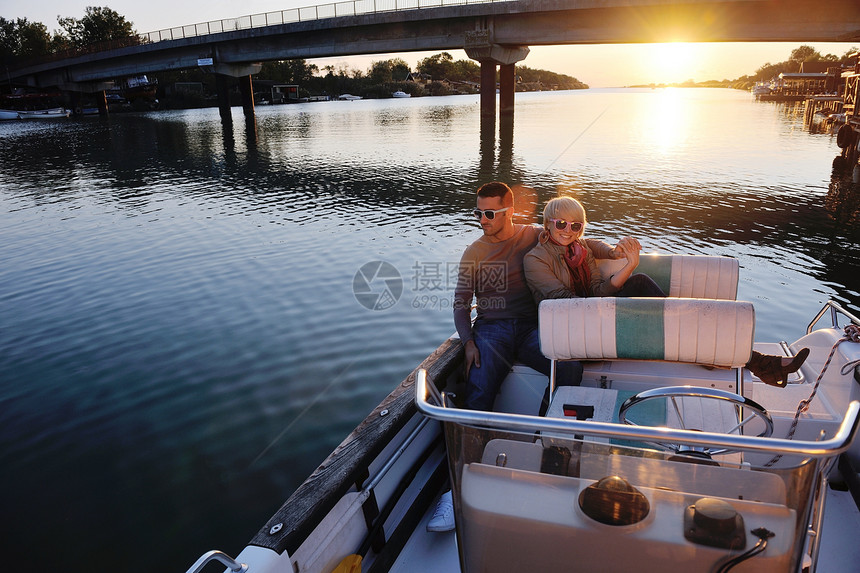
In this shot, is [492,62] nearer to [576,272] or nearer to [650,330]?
[576,272]

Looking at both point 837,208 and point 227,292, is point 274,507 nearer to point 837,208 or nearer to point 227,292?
point 227,292

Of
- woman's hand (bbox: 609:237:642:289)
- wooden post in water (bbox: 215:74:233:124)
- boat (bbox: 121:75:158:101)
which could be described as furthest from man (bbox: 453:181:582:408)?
boat (bbox: 121:75:158:101)

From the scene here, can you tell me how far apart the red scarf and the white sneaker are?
2049 mm

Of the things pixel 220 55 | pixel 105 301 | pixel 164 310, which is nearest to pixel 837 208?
pixel 164 310

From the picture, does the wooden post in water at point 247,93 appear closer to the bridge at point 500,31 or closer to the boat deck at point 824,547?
the bridge at point 500,31

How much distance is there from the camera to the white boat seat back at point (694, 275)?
193 inches

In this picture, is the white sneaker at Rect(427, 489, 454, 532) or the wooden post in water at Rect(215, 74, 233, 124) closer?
the white sneaker at Rect(427, 489, 454, 532)

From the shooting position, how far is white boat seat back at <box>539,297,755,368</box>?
379cm

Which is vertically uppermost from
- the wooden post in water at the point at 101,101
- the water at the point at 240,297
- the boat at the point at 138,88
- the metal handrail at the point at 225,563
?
the boat at the point at 138,88

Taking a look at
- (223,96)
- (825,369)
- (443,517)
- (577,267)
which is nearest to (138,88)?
(223,96)

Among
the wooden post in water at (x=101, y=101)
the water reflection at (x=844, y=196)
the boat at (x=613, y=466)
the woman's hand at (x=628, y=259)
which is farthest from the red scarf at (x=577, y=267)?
the wooden post in water at (x=101, y=101)

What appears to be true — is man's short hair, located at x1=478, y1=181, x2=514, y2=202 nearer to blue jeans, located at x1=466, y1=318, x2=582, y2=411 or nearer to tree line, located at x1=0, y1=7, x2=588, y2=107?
blue jeans, located at x1=466, y1=318, x2=582, y2=411

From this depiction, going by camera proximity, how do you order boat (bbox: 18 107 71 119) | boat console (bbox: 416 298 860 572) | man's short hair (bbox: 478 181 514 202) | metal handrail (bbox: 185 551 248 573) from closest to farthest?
boat console (bbox: 416 298 860 572)
metal handrail (bbox: 185 551 248 573)
man's short hair (bbox: 478 181 514 202)
boat (bbox: 18 107 71 119)

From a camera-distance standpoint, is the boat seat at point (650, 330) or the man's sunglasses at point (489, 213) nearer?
the boat seat at point (650, 330)
